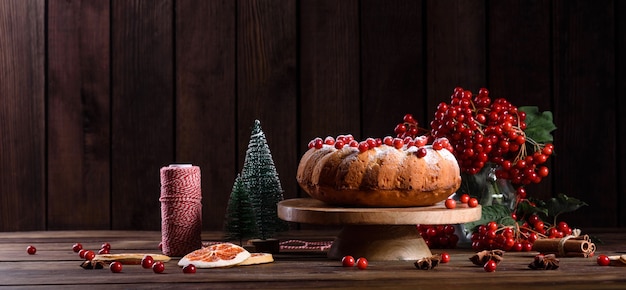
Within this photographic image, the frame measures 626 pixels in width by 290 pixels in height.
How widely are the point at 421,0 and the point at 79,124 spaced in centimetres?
89

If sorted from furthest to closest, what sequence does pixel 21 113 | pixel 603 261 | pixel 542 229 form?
pixel 21 113, pixel 542 229, pixel 603 261

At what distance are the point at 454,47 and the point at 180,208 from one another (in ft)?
2.98

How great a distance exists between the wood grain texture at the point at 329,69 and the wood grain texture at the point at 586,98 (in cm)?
50

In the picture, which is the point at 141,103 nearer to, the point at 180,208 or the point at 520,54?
the point at 180,208

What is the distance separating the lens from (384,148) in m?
1.48

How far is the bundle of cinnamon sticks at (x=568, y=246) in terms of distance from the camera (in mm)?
1555

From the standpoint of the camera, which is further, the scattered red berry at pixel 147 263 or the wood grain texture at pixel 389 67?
the wood grain texture at pixel 389 67

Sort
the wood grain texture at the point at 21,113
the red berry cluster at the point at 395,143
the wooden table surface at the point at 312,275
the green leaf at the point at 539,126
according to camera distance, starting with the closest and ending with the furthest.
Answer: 1. the wooden table surface at the point at 312,275
2. the red berry cluster at the point at 395,143
3. the green leaf at the point at 539,126
4. the wood grain texture at the point at 21,113

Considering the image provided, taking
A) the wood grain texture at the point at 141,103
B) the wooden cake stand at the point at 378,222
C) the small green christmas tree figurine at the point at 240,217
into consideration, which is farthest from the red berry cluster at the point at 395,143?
the wood grain texture at the point at 141,103

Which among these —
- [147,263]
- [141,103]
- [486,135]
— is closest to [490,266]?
[486,135]

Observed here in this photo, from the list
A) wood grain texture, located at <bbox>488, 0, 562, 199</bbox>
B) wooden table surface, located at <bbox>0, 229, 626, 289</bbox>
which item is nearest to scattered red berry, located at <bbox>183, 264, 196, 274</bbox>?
wooden table surface, located at <bbox>0, 229, 626, 289</bbox>

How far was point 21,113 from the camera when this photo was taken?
2104 mm

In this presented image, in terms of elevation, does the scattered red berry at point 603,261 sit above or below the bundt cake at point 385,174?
below

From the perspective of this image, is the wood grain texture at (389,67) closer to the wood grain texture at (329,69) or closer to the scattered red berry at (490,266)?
the wood grain texture at (329,69)
